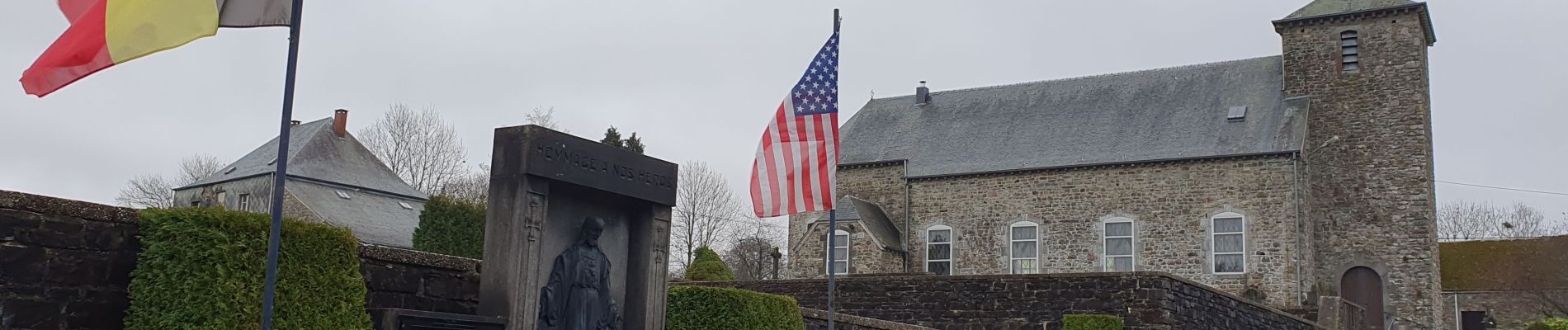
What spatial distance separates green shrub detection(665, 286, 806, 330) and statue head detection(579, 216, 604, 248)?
2620mm

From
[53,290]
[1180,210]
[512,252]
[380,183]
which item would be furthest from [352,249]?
[380,183]

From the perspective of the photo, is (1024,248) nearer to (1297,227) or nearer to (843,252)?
(843,252)

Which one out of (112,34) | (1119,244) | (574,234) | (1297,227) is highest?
(1297,227)

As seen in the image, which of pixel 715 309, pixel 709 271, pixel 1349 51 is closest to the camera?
pixel 715 309

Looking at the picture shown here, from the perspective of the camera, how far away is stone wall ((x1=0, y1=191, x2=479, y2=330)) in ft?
21.9

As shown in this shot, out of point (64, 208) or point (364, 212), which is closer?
point (64, 208)

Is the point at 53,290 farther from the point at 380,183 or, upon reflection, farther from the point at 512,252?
the point at 380,183

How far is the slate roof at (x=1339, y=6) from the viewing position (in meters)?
31.0

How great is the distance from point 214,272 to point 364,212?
29.1 m

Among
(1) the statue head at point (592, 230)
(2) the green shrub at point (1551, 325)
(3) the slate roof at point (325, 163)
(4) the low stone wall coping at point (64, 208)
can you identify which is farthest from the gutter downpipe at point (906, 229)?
(4) the low stone wall coping at point (64, 208)

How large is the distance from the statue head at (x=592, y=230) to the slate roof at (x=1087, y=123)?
79.0ft

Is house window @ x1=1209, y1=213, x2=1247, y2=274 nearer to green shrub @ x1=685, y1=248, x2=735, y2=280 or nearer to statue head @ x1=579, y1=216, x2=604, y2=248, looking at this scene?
green shrub @ x1=685, y1=248, x2=735, y2=280

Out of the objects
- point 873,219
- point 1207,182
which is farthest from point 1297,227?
point 873,219

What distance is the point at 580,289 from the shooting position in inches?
353
